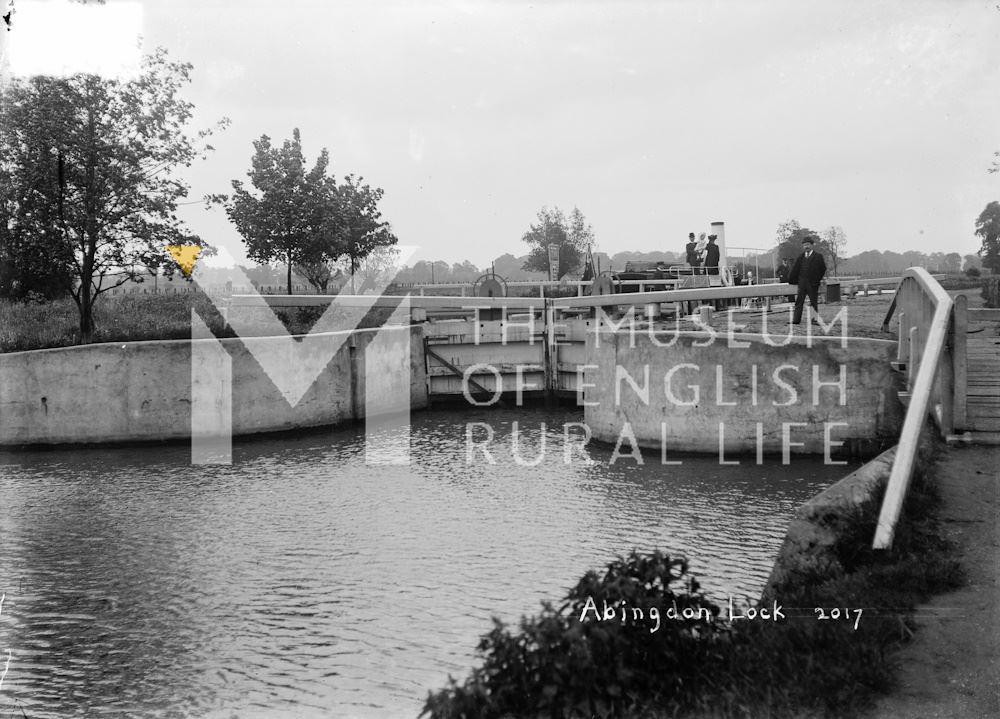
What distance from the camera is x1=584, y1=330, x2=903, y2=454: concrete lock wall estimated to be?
14039 mm

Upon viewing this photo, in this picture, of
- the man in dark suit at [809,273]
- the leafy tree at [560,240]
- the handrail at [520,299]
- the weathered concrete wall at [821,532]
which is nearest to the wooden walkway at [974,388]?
the weathered concrete wall at [821,532]

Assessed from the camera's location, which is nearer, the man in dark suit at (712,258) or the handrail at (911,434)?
the handrail at (911,434)

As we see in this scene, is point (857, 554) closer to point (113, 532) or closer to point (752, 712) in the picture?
point (752, 712)

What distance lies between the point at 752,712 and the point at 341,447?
13.6 metres

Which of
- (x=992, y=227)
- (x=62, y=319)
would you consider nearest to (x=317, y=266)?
(x=62, y=319)

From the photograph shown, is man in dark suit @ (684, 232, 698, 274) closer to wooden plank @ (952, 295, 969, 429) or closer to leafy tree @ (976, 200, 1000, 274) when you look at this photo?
wooden plank @ (952, 295, 969, 429)

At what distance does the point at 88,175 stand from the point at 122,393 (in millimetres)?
4690

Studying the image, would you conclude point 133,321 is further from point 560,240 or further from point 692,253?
point 560,240

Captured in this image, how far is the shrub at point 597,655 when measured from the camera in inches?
168

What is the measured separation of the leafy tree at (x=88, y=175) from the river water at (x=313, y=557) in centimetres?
471

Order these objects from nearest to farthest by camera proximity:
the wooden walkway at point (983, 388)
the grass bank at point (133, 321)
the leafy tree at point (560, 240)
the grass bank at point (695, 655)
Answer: the grass bank at point (695, 655) → the wooden walkway at point (983, 388) → the grass bank at point (133, 321) → the leafy tree at point (560, 240)

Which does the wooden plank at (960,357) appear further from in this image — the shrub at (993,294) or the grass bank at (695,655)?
the shrub at (993,294)

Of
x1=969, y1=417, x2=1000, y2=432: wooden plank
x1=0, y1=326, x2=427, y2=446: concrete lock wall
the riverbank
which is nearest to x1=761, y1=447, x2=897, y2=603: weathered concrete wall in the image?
the riverbank

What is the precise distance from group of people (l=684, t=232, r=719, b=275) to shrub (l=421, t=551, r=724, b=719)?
833 inches
